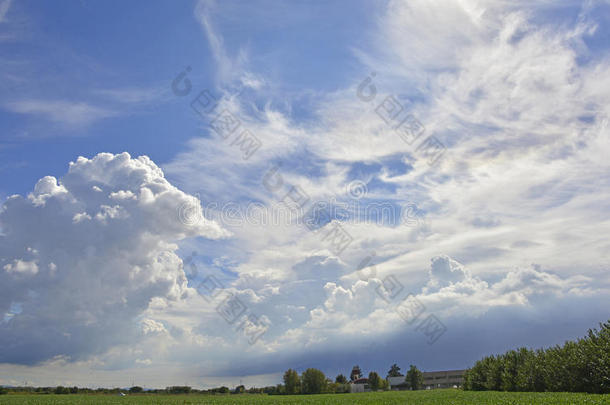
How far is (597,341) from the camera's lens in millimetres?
46969

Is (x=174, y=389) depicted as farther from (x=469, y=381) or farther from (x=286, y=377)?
(x=469, y=381)

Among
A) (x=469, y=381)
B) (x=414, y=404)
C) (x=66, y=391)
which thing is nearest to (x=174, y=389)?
(x=66, y=391)

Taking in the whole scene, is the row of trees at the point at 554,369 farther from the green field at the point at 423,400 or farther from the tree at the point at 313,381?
the tree at the point at 313,381

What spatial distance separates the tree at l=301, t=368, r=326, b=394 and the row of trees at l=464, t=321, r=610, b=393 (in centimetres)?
9207

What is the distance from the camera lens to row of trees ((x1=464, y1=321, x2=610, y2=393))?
4528 cm

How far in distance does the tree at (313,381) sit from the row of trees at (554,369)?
92.1m

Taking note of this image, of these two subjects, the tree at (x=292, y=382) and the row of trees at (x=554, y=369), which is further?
the tree at (x=292, y=382)

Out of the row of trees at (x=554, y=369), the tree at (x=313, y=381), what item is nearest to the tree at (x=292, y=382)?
the tree at (x=313, y=381)

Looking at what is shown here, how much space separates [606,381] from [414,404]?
23.4m

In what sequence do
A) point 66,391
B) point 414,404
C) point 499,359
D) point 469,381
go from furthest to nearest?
point 66,391
point 469,381
point 499,359
point 414,404

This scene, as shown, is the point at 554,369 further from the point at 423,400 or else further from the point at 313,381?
the point at 313,381

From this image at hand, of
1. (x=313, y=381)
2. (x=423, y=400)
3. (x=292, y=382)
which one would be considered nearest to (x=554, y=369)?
(x=423, y=400)

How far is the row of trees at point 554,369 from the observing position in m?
45.3

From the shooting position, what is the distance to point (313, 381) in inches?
6693
